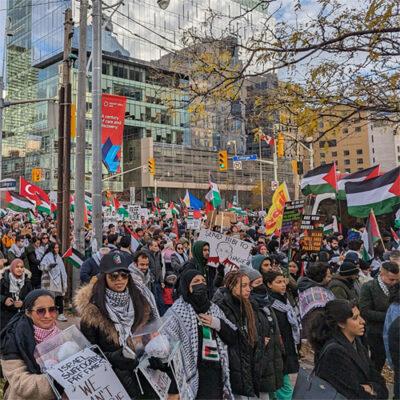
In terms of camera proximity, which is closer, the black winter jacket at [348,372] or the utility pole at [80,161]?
the black winter jacket at [348,372]

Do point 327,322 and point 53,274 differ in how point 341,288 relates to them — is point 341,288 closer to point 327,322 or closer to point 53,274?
point 327,322

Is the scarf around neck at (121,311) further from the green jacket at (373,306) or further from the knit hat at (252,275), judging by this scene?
the green jacket at (373,306)

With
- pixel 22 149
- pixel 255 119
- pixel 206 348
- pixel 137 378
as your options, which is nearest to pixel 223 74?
pixel 255 119

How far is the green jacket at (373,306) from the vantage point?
524 cm

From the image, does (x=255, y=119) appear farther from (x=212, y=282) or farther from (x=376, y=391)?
(x=376, y=391)

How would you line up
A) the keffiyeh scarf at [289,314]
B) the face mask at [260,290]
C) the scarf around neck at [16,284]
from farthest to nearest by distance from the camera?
the scarf around neck at [16,284], the keffiyeh scarf at [289,314], the face mask at [260,290]

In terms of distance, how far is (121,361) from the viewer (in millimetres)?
3041

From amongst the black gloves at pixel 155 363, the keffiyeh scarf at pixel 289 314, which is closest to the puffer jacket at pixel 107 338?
the black gloves at pixel 155 363

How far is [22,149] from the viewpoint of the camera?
213 ft

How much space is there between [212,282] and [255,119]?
2873 millimetres

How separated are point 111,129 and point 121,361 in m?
9.04

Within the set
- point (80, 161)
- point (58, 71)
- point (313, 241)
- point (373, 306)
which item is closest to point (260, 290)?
point (373, 306)

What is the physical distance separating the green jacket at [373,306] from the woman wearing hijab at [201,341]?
7.63 ft

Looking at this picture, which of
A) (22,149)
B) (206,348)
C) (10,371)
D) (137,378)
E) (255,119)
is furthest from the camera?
(22,149)
